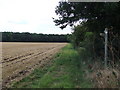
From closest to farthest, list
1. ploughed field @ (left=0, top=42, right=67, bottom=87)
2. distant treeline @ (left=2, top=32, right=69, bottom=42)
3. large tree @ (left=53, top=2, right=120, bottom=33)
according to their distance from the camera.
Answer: ploughed field @ (left=0, top=42, right=67, bottom=87) < large tree @ (left=53, top=2, right=120, bottom=33) < distant treeline @ (left=2, top=32, right=69, bottom=42)

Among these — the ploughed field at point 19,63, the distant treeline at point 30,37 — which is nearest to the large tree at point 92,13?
the ploughed field at point 19,63

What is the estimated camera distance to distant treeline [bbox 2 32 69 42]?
118 m

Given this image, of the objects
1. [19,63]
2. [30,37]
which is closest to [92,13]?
[19,63]

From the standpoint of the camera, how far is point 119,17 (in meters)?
14.1

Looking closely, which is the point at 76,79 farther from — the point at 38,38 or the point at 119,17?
the point at 38,38

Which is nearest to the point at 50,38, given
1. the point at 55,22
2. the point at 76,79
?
the point at 55,22

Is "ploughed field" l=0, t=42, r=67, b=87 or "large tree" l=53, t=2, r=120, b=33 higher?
"large tree" l=53, t=2, r=120, b=33

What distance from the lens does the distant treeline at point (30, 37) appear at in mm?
117681

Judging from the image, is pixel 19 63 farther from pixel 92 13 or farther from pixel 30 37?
pixel 30 37

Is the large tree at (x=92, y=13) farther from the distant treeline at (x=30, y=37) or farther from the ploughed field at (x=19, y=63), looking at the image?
the distant treeline at (x=30, y=37)

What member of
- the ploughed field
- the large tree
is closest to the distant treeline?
the ploughed field

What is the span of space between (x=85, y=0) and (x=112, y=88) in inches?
338

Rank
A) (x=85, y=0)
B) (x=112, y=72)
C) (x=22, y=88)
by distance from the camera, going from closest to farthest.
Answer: (x=112, y=72)
(x=22, y=88)
(x=85, y=0)

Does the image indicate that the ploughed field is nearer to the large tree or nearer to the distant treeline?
the large tree
